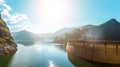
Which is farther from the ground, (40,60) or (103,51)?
(103,51)

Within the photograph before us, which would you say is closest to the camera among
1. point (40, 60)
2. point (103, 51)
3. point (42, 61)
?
point (103, 51)

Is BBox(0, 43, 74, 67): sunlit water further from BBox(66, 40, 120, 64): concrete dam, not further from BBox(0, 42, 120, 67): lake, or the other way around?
BBox(66, 40, 120, 64): concrete dam

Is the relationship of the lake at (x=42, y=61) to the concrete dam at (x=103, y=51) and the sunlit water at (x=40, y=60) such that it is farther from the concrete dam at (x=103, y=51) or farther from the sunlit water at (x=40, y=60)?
the concrete dam at (x=103, y=51)

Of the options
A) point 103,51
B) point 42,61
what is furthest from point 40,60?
point 103,51

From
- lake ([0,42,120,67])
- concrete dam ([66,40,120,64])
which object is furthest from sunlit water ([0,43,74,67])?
concrete dam ([66,40,120,64])

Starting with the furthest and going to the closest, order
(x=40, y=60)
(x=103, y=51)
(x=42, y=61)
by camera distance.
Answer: (x=40, y=60) → (x=42, y=61) → (x=103, y=51)

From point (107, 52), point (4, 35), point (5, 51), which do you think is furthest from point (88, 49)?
point (4, 35)

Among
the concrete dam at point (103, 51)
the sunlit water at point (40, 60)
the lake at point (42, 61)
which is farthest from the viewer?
the sunlit water at point (40, 60)

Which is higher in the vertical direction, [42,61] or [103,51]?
[103,51]

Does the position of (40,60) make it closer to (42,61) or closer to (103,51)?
(42,61)

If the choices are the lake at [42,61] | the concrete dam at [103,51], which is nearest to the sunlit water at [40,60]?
the lake at [42,61]

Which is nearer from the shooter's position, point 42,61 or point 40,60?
point 42,61

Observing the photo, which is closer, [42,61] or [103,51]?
[103,51]

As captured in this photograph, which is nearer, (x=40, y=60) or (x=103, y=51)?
(x=103, y=51)
